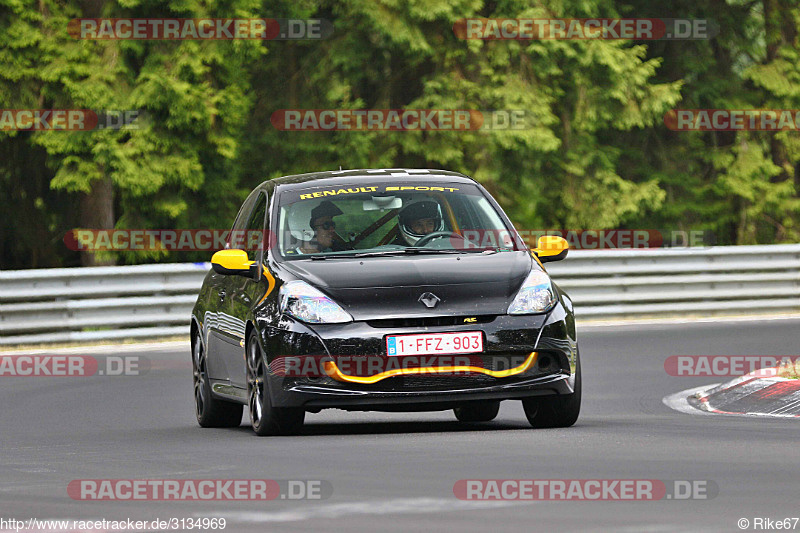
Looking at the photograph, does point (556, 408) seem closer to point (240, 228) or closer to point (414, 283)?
point (414, 283)

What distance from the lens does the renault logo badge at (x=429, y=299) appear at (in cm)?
1038

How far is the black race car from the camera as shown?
10359mm

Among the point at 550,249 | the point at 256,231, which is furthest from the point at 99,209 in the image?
the point at 550,249

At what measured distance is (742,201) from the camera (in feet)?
123

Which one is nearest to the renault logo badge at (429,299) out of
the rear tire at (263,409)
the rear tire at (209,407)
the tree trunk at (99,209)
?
the rear tire at (263,409)

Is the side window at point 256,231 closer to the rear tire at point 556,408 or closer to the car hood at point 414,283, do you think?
the car hood at point 414,283

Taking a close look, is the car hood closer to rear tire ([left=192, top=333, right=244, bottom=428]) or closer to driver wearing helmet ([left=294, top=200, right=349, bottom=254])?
driver wearing helmet ([left=294, top=200, right=349, bottom=254])

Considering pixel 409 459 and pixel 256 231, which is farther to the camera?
pixel 256 231

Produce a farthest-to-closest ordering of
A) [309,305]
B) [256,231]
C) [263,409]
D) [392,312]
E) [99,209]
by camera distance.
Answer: [99,209]
[256,231]
[263,409]
[309,305]
[392,312]

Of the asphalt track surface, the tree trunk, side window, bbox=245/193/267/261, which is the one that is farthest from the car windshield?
the tree trunk

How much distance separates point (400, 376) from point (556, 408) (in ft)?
3.72

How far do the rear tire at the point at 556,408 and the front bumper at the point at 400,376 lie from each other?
342 mm

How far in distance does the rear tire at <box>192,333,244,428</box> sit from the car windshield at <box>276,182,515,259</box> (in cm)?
154

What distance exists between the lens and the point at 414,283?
1050 centimetres
